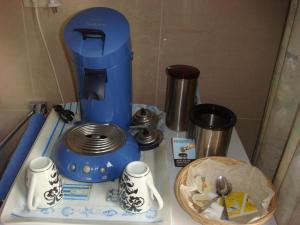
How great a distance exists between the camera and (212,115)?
920 mm

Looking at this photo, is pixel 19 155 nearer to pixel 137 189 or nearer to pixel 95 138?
pixel 95 138

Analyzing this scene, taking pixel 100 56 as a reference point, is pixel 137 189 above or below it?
below

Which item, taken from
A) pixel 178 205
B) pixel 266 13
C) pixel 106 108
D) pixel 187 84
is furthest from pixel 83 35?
pixel 266 13

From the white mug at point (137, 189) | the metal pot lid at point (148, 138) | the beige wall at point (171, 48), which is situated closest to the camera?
the white mug at point (137, 189)

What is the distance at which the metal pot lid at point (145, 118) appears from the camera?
0.94m

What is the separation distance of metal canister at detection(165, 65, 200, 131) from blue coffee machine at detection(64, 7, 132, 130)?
0.16 m

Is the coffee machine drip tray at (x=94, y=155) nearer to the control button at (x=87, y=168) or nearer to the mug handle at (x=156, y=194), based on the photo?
the control button at (x=87, y=168)

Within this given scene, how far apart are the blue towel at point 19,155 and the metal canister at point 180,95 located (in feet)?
1.40

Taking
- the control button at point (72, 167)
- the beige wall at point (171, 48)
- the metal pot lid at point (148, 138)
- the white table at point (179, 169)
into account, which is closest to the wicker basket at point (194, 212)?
the white table at point (179, 169)

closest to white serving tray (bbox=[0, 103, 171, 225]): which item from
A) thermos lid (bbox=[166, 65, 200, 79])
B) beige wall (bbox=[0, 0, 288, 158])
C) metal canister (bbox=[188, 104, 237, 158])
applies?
metal canister (bbox=[188, 104, 237, 158])

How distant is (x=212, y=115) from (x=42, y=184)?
1.70 feet

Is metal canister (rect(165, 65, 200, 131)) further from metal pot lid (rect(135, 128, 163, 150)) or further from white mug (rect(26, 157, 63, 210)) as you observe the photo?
white mug (rect(26, 157, 63, 210))

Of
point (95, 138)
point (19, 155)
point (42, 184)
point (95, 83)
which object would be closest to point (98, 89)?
point (95, 83)

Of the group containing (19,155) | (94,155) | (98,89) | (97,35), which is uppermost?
(97,35)
